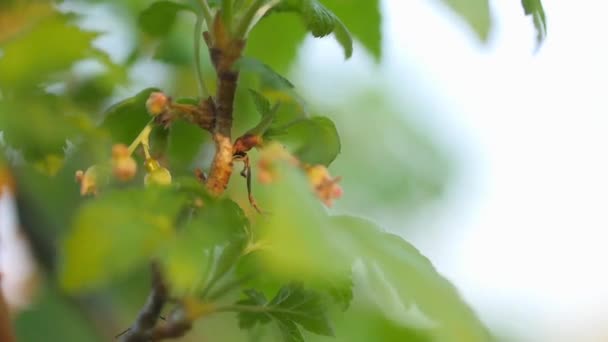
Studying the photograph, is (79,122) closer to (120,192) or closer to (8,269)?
(120,192)

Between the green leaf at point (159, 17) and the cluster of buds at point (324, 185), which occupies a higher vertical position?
the cluster of buds at point (324, 185)

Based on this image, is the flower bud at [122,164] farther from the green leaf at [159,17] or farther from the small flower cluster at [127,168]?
the green leaf at [159,17]

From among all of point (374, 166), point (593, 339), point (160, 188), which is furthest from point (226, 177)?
point (593, 339)

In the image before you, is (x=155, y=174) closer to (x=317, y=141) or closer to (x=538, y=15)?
(x=317, y=141)

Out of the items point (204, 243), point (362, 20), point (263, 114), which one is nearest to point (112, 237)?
point (204, 243)

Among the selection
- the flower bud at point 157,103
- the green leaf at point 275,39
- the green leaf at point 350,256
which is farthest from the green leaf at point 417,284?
the green leaf at point 275,39
